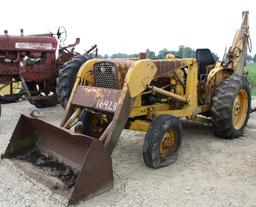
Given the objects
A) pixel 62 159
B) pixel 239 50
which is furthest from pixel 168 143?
pixel 239 50

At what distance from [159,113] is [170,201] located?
1.76 m

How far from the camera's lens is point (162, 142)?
5.01m

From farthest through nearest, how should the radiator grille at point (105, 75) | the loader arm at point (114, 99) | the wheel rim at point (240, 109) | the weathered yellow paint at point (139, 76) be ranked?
the wheel rim at point (240, 109), the radiator grille at point (105, 75), the weathered yellow paint at point (139, 76), the loader arm at point (114, 99)

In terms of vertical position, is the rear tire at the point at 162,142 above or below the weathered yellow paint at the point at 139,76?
below

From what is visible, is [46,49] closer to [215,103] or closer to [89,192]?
[215,103]

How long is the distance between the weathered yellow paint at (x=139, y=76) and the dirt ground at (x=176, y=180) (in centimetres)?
104

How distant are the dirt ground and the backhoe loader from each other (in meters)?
0.14

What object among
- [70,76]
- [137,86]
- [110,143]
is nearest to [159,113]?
[137,86]

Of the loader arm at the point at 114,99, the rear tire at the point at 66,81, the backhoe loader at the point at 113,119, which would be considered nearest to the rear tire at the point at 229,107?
the backhoe loader at the point at 113,119

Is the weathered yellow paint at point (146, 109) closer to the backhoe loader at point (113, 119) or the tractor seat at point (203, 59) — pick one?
the backhoe loader at point (113, 119)

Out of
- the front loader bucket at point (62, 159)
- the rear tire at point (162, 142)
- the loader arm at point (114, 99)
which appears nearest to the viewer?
the front loader bucket at point (62, 159)

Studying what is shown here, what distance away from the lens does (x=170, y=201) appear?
4.07 meters

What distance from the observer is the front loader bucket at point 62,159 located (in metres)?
3.99

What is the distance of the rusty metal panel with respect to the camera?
4.75m
